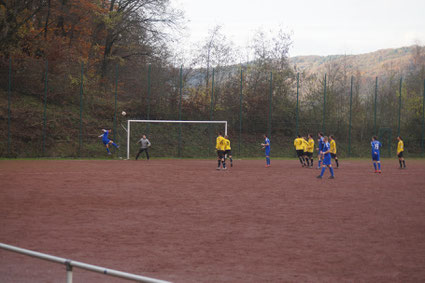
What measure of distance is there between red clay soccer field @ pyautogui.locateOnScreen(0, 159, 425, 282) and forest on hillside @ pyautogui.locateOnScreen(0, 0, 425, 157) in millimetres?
16311

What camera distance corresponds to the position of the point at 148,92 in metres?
33.2

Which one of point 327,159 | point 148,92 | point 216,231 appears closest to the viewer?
point 216,231

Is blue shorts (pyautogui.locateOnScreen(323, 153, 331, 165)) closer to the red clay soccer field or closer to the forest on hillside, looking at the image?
the red clay soccer field

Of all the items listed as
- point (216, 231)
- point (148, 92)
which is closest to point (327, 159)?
point (216, 231)

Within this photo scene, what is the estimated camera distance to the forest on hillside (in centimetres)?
3002

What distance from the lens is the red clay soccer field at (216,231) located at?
598cm

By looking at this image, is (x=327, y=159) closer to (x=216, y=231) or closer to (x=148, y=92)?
(x=216, y=231)

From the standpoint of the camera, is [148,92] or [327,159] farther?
[148,92]

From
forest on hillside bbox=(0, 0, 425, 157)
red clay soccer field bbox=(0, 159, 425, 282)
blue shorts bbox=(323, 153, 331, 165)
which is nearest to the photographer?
red clay soccer field bbox=(0, 159, 425, 282)

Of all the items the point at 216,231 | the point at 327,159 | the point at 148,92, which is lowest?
the point at 216,231

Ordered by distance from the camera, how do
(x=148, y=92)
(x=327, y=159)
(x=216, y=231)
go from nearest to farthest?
1. (x=216, y=231)
2. (x=327, y=159)
3. (x=148, y=92)

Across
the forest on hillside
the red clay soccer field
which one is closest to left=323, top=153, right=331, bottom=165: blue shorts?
the red clay soccer field

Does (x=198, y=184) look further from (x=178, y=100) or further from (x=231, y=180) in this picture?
(x=178, y=100)

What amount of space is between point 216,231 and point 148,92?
85.2ft
